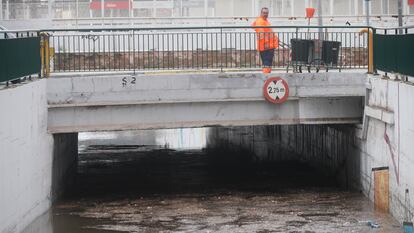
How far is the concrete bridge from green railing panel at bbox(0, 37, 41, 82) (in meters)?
0.81

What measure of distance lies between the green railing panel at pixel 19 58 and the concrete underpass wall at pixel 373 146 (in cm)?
763

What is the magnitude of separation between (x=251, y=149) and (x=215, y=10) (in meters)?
16.6

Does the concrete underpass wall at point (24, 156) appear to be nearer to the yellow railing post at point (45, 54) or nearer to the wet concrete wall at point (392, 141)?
the yellow railing post at point (45, 54)

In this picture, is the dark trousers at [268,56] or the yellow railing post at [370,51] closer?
the yellow railing post at [370,51]

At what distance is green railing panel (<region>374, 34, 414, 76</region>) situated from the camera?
786 inches

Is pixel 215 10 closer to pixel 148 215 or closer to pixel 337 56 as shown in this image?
pixel 337 56

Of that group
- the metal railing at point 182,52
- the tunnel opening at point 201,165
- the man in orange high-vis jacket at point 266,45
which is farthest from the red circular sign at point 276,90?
the tunnel opening at point 201,165

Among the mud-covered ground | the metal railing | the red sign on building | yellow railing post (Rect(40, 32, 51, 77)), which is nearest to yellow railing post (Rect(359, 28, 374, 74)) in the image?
the metal railing

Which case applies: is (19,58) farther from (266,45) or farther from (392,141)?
(392,141)

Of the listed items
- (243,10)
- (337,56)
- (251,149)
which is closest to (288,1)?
(243,10)

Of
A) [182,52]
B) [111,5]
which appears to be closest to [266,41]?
[182,52]

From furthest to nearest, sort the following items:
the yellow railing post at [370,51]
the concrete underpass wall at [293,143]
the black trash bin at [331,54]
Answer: the concrete underpass wall at [293,143] < the black trash bin at [331,54] < the yellow railing post at [370,51]

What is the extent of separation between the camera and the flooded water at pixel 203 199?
20669 millimetres

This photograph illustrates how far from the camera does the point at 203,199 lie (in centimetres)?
2414
